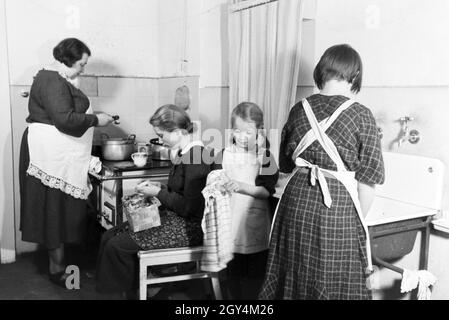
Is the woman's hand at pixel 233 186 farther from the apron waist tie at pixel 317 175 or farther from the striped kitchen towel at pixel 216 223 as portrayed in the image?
the apron waist tie at pixel 317 175

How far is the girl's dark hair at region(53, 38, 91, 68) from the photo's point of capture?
2.53 m

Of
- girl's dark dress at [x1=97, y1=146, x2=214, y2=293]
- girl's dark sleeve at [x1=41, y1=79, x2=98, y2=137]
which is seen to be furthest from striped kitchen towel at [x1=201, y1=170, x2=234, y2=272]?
girl's dark sleeve at [x1=41, y1=79, x2=98, y2=137]

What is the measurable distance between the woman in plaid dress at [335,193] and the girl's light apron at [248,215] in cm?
49

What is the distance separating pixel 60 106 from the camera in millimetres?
2480

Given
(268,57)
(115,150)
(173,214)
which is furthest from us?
(115,150)

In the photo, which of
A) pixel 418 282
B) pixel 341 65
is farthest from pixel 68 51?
pixel 418 282

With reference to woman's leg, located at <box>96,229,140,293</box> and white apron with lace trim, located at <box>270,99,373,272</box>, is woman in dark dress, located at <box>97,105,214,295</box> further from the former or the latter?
white apron with lace trim, located at <box>270,99,373,272</box>

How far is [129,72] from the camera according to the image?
3555 millimetres

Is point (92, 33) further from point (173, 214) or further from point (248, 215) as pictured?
point (248, 215)

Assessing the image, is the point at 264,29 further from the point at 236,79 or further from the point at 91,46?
the point at 91,46

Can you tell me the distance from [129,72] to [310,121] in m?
2.27

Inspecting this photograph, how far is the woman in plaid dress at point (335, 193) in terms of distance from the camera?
1525 mm

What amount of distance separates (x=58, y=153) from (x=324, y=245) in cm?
165

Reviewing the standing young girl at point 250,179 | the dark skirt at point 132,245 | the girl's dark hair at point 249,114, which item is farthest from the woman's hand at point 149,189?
the girl's dark hair at point 249,114
